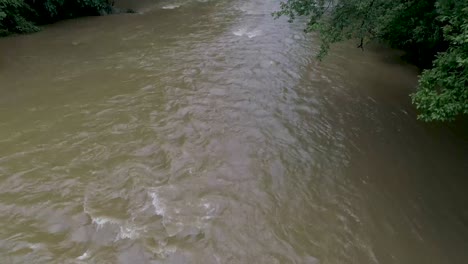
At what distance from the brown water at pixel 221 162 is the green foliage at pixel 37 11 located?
2.50 m

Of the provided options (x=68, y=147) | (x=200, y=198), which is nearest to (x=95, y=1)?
(x=68, y=147)

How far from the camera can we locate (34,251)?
544cm

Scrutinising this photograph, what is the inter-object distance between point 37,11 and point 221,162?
13.0m

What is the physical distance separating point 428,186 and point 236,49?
328 inches

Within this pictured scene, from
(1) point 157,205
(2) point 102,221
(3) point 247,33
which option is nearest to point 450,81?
(1) point 157,205

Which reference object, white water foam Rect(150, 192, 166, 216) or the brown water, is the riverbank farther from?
white water foam Rect(150, 192, 166, 216)

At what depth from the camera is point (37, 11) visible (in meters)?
16.1

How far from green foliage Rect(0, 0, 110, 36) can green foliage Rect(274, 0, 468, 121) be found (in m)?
10.4

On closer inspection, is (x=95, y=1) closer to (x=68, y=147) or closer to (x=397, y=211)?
(x=68, y=147)

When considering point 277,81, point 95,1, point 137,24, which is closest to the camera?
point 277,81

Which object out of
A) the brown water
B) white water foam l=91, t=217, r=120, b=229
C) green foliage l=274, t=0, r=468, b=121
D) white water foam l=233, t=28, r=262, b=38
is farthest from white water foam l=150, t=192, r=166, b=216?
white water foam l=233, t=28, r=262, b=38

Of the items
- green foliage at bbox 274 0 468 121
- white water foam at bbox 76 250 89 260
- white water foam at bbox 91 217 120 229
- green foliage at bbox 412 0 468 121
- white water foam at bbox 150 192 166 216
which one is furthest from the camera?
white water foam at bbox 150 192 166 216

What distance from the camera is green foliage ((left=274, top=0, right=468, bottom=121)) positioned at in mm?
4883

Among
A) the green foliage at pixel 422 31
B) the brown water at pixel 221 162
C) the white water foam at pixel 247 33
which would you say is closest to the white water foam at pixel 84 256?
the brown water at pixel 221 162
